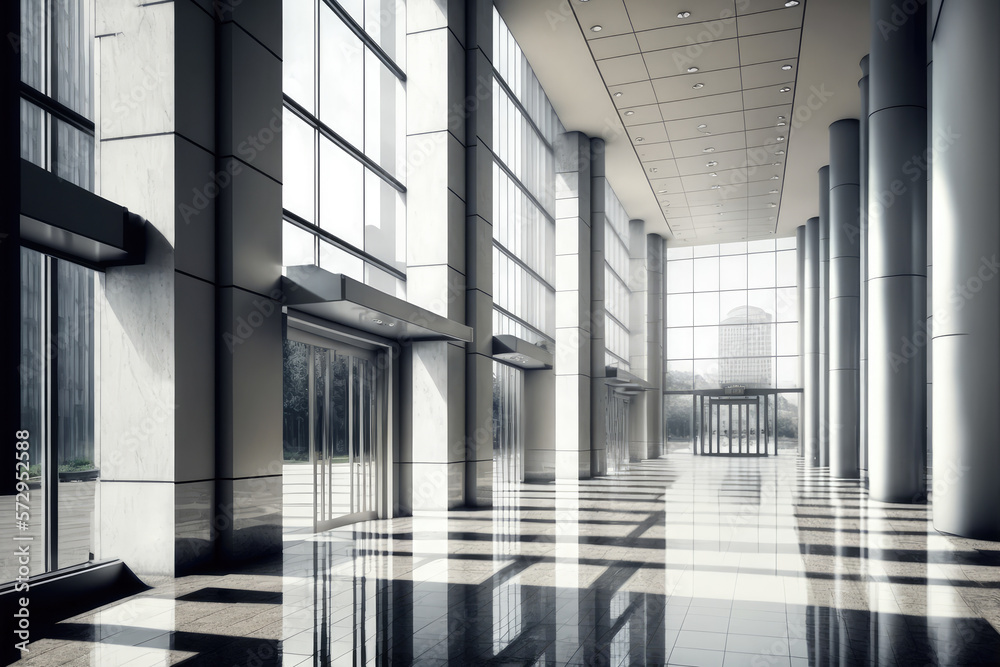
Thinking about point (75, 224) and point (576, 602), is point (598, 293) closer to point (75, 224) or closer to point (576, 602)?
point (576, 602)

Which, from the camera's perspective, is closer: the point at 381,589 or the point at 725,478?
the point at 381,589

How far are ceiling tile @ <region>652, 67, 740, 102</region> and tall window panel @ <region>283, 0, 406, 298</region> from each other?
7876 millimetres

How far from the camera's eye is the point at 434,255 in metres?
13.9

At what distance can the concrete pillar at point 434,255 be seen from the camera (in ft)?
44.4

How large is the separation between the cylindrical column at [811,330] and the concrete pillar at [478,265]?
20895 millimetres

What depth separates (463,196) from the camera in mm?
14758

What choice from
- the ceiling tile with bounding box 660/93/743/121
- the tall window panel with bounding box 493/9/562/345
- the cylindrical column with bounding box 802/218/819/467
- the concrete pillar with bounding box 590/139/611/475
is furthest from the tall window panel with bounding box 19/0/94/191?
the cylindrical column with bounding box 802/218/819/467

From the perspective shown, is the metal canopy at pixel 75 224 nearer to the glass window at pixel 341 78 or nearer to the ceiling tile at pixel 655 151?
→ the glass window at pixel 341 78

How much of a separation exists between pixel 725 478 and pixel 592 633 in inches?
714

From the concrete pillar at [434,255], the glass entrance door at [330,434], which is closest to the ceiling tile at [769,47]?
the concrete pillar at [434,255]

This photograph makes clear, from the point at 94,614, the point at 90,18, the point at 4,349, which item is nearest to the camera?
the point at 4,349

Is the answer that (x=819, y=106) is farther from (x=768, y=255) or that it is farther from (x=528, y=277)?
(x=768, y=255)

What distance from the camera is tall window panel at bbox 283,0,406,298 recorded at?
436 inches

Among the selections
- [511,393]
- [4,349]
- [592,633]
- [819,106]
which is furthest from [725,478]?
[4,349]
